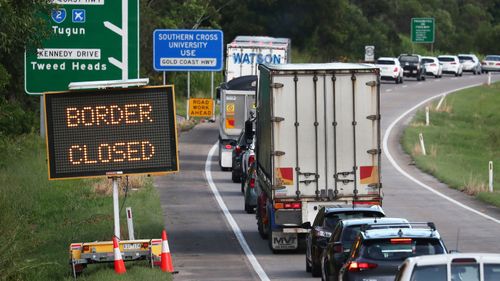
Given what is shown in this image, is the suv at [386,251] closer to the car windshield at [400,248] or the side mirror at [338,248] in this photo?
the car windshield at [400,248]

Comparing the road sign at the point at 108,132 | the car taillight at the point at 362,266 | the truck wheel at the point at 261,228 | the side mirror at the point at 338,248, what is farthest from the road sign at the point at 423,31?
the car taillight at the point at 362,266

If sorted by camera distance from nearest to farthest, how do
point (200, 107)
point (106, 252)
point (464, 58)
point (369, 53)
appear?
point (106, 252)
point (200, 107)
point (369, 53)
point (464, 58)

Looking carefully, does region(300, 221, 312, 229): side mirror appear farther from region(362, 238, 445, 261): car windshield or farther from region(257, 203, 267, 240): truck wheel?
region(362, 238, 445, 261): car windshield

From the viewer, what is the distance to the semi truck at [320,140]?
2366 cm

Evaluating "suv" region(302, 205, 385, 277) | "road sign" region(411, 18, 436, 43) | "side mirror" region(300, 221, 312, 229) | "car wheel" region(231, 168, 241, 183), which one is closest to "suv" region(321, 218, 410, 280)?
"suv" region(302, 205, 385, 277)

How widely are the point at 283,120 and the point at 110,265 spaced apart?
4.43 metres

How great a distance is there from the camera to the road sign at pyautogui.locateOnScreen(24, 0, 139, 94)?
71.7 feet

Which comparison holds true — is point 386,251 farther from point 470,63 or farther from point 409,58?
point 470,63

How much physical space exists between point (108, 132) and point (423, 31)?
271 feet

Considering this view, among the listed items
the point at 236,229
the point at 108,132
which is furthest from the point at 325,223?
the point at 236,229

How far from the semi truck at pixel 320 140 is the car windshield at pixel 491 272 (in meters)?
12.6

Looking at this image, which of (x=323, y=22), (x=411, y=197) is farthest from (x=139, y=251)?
(x=323, y=22)

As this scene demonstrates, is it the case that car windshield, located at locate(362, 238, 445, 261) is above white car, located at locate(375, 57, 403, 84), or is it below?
below

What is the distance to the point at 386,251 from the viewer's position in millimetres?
16141
